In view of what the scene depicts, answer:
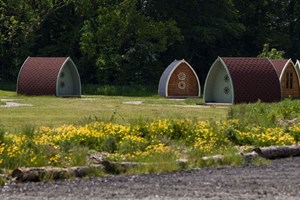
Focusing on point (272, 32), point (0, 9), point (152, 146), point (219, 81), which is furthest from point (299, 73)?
point (152, 146)

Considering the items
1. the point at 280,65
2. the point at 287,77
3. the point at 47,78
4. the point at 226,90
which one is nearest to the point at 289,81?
the point at 287,77

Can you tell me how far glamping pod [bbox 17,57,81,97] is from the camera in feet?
137

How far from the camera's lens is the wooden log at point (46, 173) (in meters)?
10.5

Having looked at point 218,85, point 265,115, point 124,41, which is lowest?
point 265,115

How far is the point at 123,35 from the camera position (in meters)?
52.9

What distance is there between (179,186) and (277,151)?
14.1 ft

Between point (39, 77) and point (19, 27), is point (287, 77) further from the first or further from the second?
point (19, 27)

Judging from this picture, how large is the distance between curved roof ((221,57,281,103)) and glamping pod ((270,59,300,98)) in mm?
5136

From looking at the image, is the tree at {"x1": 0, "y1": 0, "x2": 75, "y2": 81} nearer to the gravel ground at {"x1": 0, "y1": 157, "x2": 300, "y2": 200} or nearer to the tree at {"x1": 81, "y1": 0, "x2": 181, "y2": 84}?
the tree at {"x1": 81, "y1": 0, "x2": 181, "y2": 84}

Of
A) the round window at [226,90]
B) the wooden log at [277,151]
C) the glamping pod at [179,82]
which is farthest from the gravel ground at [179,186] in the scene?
the glamping pod at [179,82]

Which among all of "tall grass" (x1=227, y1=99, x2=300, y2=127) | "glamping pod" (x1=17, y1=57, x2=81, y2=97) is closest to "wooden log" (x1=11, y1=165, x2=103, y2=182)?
"tall grass" (x1=227, y1=99, x2=300, y2=127)

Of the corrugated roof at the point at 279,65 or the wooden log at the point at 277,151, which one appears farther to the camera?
the corrugated roof at the point at 279,65

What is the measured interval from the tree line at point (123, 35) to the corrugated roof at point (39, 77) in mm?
8572

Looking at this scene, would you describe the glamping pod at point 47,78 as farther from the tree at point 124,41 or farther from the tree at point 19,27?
the tree at point 19,27
